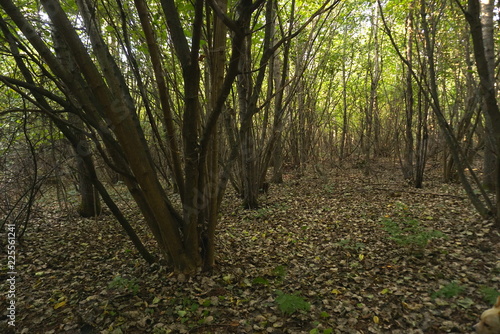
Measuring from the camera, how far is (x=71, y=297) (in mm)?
2754

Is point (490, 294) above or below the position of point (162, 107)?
below

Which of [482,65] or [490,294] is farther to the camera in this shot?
[482,65]

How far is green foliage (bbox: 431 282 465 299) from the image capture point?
97.6 inches

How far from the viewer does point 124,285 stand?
2.87 m

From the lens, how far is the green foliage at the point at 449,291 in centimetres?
248

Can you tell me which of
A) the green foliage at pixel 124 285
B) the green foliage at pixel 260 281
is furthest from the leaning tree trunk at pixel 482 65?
the green foliage at pixel 124 285

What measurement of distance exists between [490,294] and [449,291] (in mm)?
288

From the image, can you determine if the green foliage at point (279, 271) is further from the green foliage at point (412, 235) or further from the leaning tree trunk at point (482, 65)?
the leaning tree trunk at point (482, 65)

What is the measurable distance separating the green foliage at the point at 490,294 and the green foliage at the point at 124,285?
314 centimetres

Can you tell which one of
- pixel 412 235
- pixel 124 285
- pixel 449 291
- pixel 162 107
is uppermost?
pixel 162 107

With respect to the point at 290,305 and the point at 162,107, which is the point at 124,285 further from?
the point at 162,107

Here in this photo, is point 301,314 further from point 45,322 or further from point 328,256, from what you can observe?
point 45,322

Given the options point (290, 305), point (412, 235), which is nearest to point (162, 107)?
point (290, 305)

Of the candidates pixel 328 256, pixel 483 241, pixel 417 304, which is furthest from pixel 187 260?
pixel 483 241
